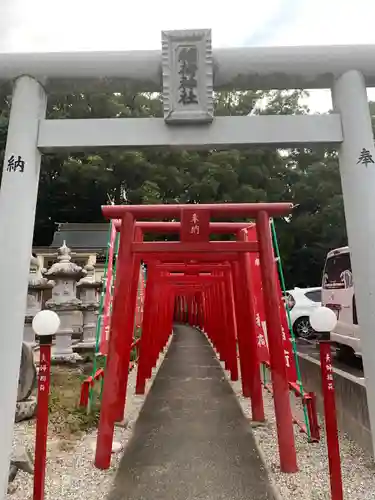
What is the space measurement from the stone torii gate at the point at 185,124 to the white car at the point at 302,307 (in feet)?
32.6

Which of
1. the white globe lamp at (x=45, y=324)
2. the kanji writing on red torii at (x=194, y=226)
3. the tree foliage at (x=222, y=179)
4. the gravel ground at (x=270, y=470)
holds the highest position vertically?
the tree foliage at (x=222, y=179)

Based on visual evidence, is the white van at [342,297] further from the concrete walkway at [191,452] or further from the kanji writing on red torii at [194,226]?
the kanji writing on red torii at [194,226]

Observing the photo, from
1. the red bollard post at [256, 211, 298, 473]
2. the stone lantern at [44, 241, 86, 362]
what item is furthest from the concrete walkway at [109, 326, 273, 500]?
the stone lantern at [44, 241, 86, 362]

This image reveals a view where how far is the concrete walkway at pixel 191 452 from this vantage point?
3.86 metres

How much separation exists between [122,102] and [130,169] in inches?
191

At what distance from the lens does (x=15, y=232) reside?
322cm

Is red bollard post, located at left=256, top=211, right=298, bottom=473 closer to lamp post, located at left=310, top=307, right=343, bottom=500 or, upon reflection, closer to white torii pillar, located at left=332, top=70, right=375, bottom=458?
lamp post, located at left=310, top=307, right=343, bottom=500

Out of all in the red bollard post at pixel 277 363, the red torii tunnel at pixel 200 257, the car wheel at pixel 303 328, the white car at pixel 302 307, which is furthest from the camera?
the car wheel at pixel 303 328

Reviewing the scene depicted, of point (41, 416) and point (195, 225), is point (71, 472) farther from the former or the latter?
point (195, 225)

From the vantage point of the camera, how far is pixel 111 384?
4.43 meters

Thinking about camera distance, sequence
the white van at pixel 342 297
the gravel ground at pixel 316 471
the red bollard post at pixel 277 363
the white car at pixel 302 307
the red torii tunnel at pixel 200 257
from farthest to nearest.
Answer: the white car at pixel 302 307, the white van at pixel 342 297, the red torii tunnel at pixel 200 257, the red bollard post at pixel 277 363, the gravel ground at pixel 316 471

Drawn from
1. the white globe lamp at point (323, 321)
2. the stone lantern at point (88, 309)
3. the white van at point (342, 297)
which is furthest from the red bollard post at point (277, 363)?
the stone lantern at point (88, 309)

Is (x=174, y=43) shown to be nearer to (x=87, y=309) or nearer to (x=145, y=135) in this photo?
(x=145, y=135)

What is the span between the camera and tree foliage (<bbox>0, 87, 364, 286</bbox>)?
22000 mm
